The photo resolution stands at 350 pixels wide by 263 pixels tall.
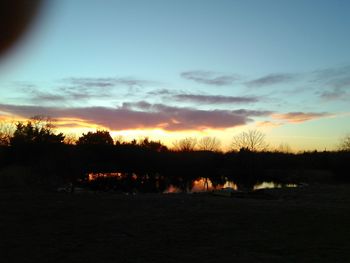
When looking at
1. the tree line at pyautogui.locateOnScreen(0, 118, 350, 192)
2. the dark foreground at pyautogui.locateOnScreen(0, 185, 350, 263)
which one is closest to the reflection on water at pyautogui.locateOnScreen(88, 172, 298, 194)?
the tree line at pyautogui.locateOnScreen(0, 118, 350, 192)

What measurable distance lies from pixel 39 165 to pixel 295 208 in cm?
3456

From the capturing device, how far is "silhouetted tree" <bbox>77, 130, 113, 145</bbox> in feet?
213

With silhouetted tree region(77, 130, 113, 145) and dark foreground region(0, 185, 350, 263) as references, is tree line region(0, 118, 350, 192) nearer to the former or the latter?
silhouetted tree region(77, 130, 113, 145)

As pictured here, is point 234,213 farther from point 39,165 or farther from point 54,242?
point 39,165

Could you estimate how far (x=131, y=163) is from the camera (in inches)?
2525

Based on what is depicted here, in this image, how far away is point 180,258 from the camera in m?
8.46

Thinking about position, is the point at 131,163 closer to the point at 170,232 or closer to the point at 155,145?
the point at 155,145

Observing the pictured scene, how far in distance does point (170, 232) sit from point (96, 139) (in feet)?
186

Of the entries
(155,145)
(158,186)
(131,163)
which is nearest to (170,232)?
(158,186)

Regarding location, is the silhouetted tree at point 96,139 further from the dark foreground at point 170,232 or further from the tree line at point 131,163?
the dark foreground at point 170,232

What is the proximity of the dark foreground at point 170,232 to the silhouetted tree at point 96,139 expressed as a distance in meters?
48.5

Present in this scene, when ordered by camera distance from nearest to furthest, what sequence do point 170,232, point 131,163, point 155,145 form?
point 170,232, point 131,163, point 155,145

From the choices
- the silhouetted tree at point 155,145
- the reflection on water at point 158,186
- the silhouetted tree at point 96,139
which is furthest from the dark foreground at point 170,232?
the silhouetted tree at point 155,145

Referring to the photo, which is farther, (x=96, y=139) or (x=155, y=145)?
(x=155, y=145)
